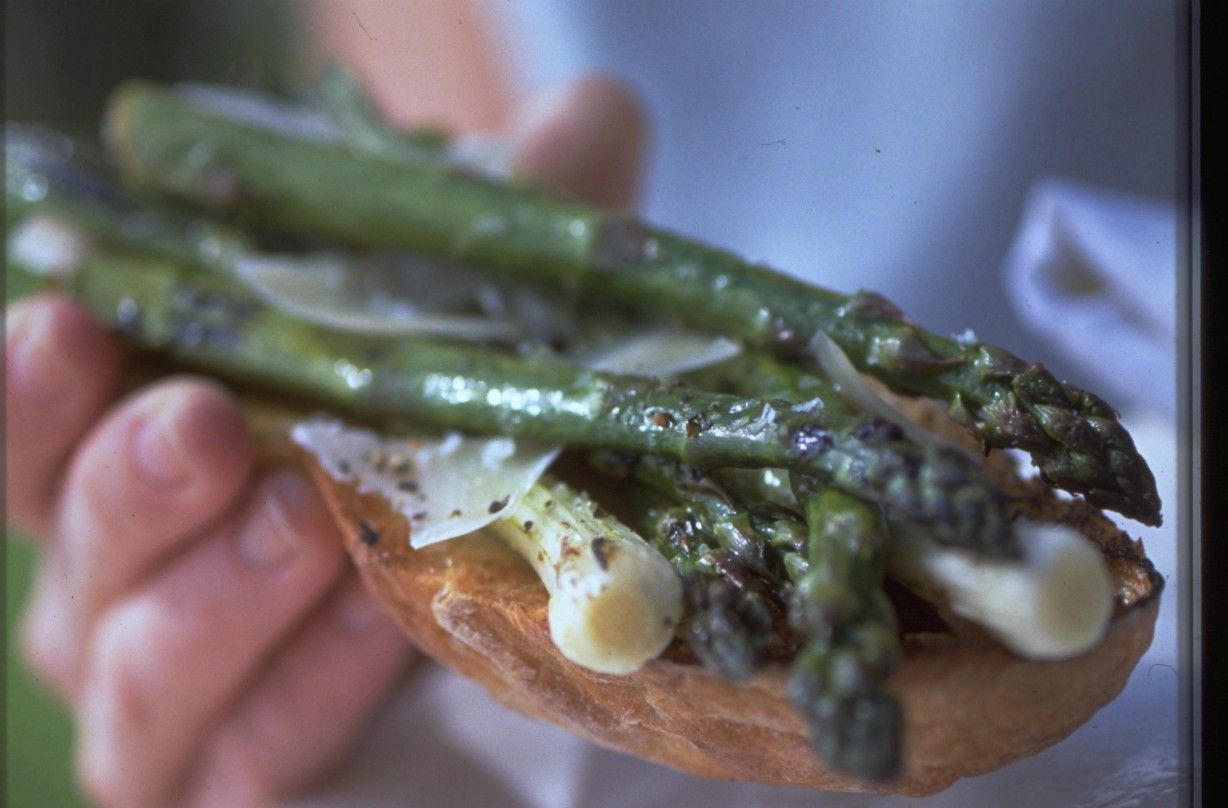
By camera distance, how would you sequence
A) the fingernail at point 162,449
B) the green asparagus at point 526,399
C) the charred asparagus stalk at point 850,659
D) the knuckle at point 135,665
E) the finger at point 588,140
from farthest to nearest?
the finger at point 588,140, the knuckle at point 135,665, the fingernail at point 162,449, the green asparagus at point 526,399, the charred asparagus stalk at point 850,659

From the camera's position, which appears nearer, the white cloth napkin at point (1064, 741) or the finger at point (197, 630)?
the white cloth napkin at point (1064, 741)

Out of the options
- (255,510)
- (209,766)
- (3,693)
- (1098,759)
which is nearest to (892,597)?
(1098,759)

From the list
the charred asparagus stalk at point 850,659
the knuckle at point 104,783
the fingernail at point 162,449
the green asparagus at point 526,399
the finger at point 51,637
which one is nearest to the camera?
the charred asparagus stalk at point 850,659

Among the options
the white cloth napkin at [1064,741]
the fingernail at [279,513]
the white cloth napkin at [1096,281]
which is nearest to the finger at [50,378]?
the fingernail at [279,513]

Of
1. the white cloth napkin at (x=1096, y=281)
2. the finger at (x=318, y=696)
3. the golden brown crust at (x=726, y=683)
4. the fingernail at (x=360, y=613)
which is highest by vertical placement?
the white cloth napkin at (x=1096, y=281)

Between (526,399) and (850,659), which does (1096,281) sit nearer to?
(526,399)

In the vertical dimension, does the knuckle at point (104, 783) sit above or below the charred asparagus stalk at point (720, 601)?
below

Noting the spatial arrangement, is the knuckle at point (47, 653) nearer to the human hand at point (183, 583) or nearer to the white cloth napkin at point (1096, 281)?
the human hand at point (183, 583)
